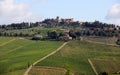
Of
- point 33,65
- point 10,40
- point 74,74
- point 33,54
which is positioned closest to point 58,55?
point 33,54

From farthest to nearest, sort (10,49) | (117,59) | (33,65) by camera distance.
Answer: (10,49), (117,59), (33,65)

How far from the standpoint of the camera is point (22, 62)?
120500 millimetres

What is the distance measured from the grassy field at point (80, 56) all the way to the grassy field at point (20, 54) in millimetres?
6112

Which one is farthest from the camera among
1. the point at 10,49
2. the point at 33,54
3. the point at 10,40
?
the point at 10,40

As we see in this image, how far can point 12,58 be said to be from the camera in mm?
131750

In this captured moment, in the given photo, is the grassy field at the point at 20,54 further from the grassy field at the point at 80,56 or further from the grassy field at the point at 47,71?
the grassy field at the point at 80,56

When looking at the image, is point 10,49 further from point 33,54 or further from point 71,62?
point 71,62

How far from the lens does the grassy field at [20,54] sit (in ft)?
369

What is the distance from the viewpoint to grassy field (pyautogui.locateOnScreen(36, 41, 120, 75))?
11490cm

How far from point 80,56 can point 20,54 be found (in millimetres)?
25907

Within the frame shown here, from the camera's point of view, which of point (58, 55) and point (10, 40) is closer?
point (58, 55)

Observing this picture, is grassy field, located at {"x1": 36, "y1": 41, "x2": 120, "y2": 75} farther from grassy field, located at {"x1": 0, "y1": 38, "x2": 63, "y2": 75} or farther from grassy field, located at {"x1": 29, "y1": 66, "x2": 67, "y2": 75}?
grassy field, located at {"x1": 0, "y1": 38, "x2": 63, "y2": 75}

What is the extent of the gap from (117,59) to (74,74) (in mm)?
29694

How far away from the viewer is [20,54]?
140375 mm
